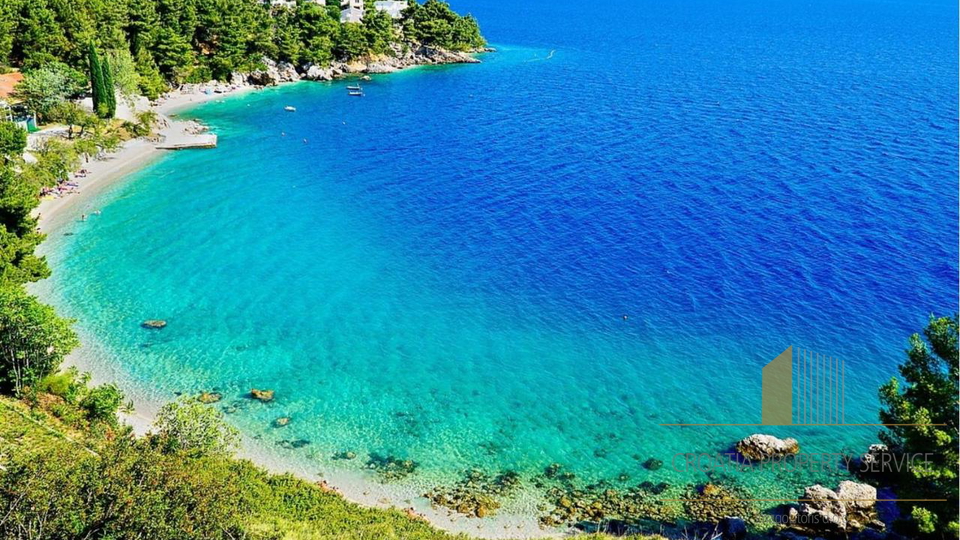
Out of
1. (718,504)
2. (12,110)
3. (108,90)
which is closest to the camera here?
(718,504)

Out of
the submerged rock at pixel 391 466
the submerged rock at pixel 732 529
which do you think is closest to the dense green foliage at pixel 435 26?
the submerged rock at pixel 391 466

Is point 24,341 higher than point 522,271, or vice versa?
point 24,341

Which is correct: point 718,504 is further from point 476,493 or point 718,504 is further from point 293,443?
point 293,443

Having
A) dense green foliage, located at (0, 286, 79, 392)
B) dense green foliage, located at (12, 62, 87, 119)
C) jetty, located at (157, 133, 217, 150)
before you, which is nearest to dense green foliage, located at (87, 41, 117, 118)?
dense green foliage, located at (12, 62, 87, 119)

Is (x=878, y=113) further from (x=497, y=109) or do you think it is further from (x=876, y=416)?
(x=876, y=416)

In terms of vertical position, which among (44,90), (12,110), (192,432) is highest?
(44,90)

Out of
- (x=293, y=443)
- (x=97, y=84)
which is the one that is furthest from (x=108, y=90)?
(x=293, y=443)

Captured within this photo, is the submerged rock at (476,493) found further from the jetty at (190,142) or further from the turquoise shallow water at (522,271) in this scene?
the jetty at (190,142)
